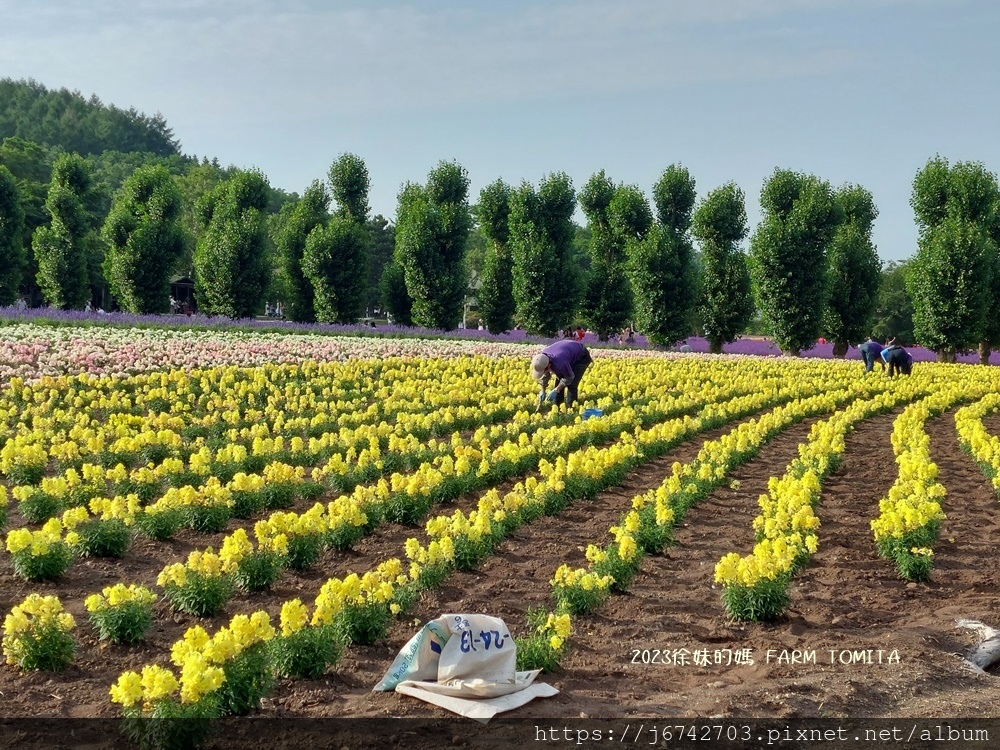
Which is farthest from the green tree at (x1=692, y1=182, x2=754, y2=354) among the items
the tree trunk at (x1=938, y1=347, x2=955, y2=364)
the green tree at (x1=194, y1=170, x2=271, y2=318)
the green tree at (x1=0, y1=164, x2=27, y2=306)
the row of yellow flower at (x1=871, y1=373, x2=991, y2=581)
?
the row of yellow flower at (x1=871, y1=373, x2=991, y2=581)

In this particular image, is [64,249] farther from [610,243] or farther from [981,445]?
[981,445]

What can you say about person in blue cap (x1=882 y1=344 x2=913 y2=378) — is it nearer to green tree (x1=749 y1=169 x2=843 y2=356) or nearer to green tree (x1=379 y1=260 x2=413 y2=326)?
green tree (x1=749 y1=169 x2=843 y2=356)

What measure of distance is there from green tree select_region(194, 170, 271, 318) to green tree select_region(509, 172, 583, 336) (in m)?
12.5

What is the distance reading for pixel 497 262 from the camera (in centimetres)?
4819

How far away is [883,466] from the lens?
13.4 meters

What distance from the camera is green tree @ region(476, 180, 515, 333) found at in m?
47.8

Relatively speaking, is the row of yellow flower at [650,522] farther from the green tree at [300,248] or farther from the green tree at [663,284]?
the green tree at [300,248]

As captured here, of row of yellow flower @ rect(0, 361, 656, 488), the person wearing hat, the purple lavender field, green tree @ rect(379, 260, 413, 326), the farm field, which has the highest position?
green tree @ rect(379, 260, 413, 326)

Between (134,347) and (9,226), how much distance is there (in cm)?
2570

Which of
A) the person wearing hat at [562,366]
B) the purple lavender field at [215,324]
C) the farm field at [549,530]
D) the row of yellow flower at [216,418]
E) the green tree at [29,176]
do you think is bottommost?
the farm field at [549,530]

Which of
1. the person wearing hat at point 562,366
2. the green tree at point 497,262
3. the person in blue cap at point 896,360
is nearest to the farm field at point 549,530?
the person wearing hat at point 562,366

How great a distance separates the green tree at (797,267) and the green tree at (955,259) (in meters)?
4.73

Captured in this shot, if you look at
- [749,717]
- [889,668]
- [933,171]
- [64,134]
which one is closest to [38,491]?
[749,717]

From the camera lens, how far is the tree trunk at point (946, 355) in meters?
44.2
